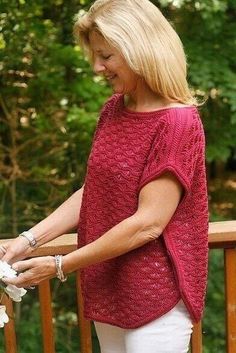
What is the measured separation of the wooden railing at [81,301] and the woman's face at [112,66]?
2.14 ft

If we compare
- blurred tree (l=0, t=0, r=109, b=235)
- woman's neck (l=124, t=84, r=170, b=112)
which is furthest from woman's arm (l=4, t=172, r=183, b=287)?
blurred tree (l=0, t=0, r=109, b=235)

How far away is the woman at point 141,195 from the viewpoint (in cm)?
176

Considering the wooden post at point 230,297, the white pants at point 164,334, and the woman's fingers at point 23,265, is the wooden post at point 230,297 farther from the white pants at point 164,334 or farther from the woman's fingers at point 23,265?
the woman's fingers at point 23,265

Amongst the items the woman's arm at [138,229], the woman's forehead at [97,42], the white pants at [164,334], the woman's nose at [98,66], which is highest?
the woman's forehead at [97,42]

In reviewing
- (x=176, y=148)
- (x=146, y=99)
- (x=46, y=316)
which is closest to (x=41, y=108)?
(x=46, y=316)

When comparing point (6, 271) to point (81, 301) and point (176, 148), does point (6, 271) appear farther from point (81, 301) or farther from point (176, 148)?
point (81, 301)

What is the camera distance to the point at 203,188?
1.88 m

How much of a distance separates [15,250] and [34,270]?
0.76ft

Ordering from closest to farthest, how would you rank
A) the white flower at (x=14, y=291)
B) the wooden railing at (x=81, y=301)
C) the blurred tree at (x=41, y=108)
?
the white flower at (x=14, y=291)
the wooden railing at (x=81, y=301)
the blurred tree at (x=41, y=108)

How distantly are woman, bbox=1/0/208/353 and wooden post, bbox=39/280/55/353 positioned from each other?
432 millimetres

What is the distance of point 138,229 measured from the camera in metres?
1.76

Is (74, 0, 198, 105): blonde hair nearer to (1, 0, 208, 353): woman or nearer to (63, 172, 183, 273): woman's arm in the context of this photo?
(1, 0, 208, 353): woman

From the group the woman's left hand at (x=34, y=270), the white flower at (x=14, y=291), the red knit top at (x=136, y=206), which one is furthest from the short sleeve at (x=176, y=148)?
the white flower at (x=14, y=291)

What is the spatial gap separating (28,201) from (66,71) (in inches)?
31.8
